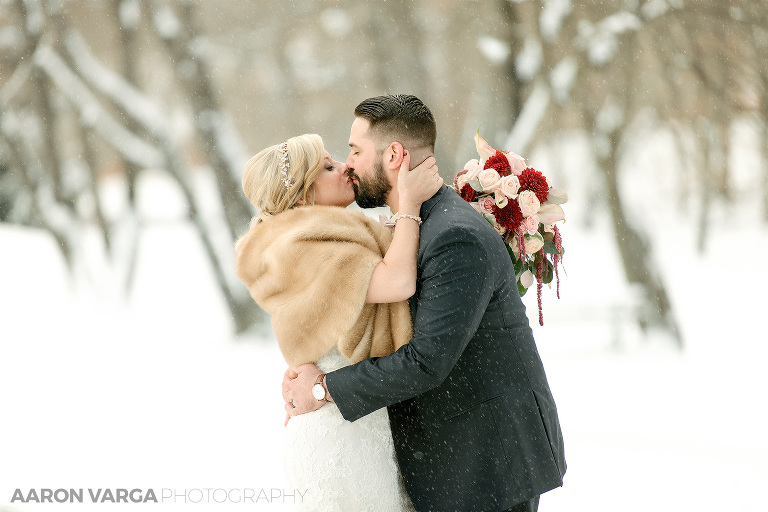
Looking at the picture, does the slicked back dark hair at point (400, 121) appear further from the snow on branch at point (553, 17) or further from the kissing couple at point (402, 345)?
the snow on branch at point (553, 17)

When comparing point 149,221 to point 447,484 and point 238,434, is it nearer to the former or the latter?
point 238,434

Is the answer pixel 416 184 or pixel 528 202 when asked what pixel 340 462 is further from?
pixel 528 202

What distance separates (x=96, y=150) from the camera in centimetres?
743

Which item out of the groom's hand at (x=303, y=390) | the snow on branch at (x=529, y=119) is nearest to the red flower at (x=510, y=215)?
the groom's hand at (x=303, y=390)

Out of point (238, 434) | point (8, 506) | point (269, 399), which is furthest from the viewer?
point (269, 399)

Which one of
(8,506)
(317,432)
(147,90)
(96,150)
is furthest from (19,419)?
(317,432)

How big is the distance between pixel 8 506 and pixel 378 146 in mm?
4789

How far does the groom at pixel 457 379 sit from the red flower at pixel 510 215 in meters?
0.33

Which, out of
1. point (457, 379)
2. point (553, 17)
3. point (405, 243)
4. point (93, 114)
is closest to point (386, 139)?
point (405, 243)

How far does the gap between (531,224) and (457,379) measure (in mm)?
703

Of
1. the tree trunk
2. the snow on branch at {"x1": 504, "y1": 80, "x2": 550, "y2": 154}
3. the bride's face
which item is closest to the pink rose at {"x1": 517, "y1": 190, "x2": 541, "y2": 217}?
the bride's face

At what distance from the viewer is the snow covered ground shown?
522 cm

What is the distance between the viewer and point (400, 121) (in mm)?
2293

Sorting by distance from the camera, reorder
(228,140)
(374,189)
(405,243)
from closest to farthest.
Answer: (405,243)
(374,189)
(228,140)
